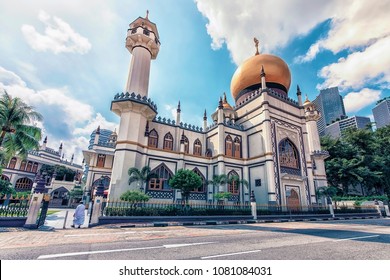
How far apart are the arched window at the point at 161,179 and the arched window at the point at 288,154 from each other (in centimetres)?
1114

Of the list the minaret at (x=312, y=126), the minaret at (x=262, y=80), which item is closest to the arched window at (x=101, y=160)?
the minaret at (x=262, y=80)

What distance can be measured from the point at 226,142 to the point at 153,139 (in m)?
7.33

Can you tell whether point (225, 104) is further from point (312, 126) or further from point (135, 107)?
point (135, 107)

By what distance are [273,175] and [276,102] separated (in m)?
8.37

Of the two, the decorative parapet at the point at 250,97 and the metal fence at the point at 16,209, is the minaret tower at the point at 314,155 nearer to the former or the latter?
the decorative parapet at the point at 250,97

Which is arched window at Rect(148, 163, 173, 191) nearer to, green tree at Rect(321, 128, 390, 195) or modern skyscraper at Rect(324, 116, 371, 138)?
green tree at Rect(321, 128, 390, 195)

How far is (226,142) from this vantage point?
20000 mm

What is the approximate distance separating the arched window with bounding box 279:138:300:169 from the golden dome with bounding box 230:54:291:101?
7385 millimetres

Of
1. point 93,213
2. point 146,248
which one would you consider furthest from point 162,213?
point 146,248

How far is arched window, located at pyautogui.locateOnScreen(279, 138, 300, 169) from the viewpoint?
1967 centimetres

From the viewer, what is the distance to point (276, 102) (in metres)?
21.4

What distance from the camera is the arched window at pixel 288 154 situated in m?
19.7
